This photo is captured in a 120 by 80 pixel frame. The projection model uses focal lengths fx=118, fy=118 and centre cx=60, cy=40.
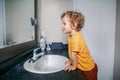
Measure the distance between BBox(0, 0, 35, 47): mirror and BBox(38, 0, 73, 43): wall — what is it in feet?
0.81

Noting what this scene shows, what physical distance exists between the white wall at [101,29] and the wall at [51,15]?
249 mm

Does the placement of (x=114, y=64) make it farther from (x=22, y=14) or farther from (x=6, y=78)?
(x=6, y=78)

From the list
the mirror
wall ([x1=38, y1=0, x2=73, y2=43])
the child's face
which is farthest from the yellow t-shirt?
wall ([x1=38, y1=0, x2=73, y2=43])

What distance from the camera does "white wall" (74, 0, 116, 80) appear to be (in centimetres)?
204

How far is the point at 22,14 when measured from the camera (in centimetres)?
142

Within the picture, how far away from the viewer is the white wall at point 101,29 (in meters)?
2.04

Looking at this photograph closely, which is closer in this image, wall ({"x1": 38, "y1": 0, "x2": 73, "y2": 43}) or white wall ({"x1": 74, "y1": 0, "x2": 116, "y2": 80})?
Answer: wall ({"x1": 38, "y1": 0, "x2": 73, "y2": 43})

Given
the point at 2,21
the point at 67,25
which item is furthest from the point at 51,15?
the point at 2,21

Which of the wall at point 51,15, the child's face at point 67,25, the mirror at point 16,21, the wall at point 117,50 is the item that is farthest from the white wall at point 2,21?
the wall at point 117,50

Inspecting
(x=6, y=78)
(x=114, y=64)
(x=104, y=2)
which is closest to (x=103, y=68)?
(x=114, y=64)

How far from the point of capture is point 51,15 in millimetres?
1924

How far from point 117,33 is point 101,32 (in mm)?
261

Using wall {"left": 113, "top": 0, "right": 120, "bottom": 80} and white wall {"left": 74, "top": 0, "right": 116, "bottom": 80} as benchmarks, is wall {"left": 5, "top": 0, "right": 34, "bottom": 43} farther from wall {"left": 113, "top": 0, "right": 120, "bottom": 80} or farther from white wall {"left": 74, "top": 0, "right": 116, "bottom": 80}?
wall {"left": 113, "top": 0, "right": 120, "bottom": 80}

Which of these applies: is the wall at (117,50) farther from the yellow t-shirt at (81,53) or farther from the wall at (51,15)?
the yellow t-shirt at (81,53)
